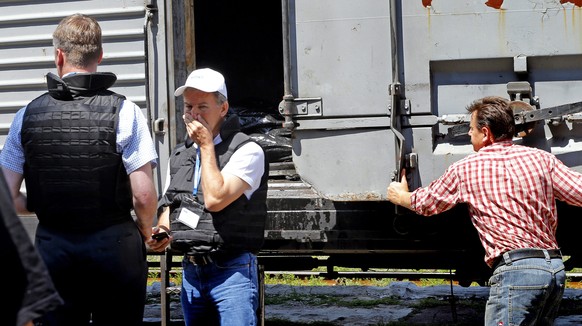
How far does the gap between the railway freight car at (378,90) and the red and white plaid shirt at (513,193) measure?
484 millimetres

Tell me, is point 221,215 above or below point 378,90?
below

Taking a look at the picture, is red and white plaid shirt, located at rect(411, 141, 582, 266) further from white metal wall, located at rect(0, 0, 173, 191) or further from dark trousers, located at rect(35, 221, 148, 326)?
white metal wall, located at rect(0, 0, 173, 191)

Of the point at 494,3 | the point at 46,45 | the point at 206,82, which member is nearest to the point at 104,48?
the point at 46,45

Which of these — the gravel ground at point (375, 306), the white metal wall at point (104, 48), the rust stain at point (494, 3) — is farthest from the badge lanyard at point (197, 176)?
the gravel ground at point (375, 306)

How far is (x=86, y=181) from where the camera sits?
146 inches

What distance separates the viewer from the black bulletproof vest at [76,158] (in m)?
3.70

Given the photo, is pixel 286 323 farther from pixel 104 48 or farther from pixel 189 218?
pixel 189 218

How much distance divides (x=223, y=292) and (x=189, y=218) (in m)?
0.34

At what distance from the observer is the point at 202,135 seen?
382 centimetres

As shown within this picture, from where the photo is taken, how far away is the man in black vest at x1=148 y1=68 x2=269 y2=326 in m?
3.72

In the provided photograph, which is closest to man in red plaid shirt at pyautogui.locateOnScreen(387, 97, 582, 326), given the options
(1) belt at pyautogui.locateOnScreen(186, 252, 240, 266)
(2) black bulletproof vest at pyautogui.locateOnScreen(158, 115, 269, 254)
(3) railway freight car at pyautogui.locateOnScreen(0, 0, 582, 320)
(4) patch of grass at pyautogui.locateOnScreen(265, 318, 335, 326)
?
(3) railway freight car at pyautogui.locateOnScreen(0, 0, 582, 320)

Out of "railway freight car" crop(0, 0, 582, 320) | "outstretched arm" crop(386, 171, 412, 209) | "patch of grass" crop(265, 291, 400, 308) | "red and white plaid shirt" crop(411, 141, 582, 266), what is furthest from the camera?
"patch of grass" crop(265, 291, 400, 308)

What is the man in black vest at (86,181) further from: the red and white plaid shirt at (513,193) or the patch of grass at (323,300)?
the patch of grass at (323,300)

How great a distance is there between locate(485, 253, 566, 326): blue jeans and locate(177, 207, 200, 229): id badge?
129cm
